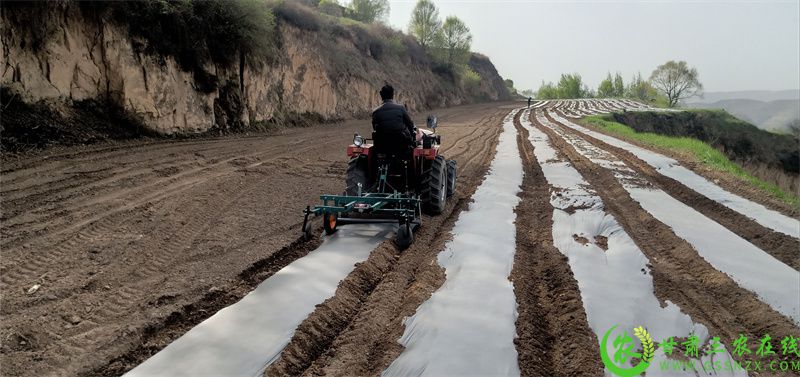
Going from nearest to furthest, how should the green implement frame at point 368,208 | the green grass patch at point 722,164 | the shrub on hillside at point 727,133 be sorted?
the green implement frame at point 368,208, the green grass patch at point 722,164, the shrub on hillside at point 727,133

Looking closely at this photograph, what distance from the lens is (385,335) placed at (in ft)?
10.7

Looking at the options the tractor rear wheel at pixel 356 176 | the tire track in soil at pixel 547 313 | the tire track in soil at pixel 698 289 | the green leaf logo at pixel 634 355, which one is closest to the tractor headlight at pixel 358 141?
the tractor rear wheel at pixel 356 176

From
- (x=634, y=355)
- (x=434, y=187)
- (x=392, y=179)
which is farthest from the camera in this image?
(x=392, y=179)

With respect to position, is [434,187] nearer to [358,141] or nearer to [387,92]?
[358,141]

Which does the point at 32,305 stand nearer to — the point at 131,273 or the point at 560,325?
the point at 131,273

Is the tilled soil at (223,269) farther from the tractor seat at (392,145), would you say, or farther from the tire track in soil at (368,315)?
the tractor seat at (392,145)

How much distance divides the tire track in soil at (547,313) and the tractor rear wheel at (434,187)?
1094 millimetres

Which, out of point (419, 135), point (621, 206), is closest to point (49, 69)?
point (419, 135)

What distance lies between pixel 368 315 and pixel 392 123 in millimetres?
2659

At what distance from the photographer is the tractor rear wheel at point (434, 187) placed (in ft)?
20.1

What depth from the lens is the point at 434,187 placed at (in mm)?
6125

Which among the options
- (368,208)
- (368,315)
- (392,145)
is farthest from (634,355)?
(392,145)

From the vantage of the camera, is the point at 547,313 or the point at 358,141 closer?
the point at 547,313

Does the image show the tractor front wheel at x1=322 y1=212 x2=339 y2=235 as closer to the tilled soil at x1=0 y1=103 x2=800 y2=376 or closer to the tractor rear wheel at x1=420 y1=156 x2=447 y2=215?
the tilled soil at x1=0 y1=103 x2=800 y2=376
